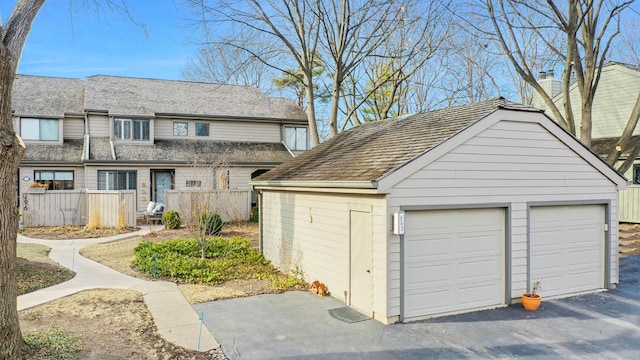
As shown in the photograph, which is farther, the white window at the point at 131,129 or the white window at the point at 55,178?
the white window at the point at 131,129

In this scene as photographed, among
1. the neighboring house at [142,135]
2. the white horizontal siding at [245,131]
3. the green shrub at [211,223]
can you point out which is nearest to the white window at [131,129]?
the neighboring house at [142,135]

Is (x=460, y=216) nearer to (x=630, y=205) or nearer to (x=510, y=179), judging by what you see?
(x=510, y=179)

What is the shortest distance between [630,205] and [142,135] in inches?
904

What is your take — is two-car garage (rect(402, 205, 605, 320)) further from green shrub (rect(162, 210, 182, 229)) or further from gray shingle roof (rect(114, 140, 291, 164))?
gray shingle roof (rect(114, 140, 291, 164))

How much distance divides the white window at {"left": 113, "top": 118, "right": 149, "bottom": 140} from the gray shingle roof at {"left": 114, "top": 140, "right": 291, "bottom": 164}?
0.49m

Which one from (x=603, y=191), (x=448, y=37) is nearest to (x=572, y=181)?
(x=603, y=191)

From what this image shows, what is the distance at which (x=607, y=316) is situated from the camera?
757 centimetres

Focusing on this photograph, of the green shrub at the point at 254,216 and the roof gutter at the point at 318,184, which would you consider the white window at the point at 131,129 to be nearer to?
the green shrub at the point at 254,216

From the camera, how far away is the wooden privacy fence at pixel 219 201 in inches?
679

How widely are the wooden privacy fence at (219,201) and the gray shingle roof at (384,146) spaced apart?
20.2 ft

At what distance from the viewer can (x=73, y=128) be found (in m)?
21.8

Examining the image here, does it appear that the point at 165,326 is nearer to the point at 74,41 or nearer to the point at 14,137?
the point at 14,137

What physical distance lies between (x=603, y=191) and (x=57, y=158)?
21119mm

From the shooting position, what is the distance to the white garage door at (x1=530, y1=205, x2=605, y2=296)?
8.60m
